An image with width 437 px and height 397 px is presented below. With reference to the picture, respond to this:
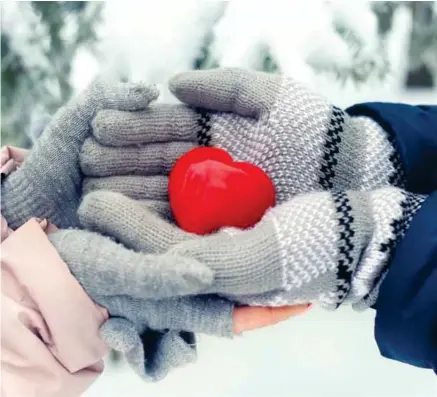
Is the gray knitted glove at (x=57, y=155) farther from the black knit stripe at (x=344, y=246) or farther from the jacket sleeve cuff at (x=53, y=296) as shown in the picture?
the black knit stripe at (x=344, y=246)

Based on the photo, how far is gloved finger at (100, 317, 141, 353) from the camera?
598 millimetres

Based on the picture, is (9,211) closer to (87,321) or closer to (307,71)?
(87,321)

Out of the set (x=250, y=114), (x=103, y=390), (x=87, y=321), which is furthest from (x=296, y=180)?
(x=103, y=390)

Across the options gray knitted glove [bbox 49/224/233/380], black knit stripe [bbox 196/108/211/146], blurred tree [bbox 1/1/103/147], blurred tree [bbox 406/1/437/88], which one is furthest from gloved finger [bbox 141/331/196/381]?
blurred tree [bbox 406/1/437/88]

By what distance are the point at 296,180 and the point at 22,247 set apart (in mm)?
274

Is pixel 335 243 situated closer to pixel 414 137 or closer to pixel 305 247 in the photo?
pixel 305 247

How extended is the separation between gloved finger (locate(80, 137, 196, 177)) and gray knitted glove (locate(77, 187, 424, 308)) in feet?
0.21

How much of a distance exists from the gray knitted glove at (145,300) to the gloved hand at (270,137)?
102 millimetres

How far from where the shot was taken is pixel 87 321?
1.98 ft

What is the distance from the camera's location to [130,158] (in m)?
0.68

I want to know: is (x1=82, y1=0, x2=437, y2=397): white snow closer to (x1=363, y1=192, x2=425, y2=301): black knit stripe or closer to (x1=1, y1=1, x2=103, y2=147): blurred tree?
(x1=1, y1=1, x2=103, y2=147): blurred tree

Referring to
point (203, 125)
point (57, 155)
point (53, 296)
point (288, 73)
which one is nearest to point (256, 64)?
point (288, 73)

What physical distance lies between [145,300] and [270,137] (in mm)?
204

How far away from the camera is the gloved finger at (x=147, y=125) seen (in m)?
0.65
